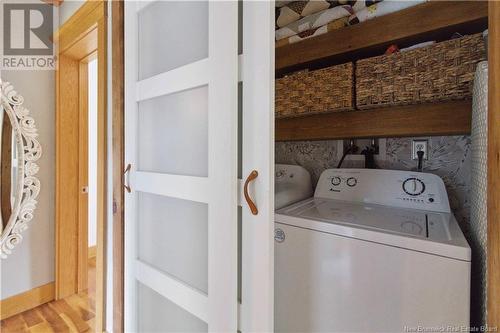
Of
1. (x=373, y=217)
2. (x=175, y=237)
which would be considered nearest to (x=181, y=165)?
(x=175, y=237)

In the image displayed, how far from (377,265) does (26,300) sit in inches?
99.9

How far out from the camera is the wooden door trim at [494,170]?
56 cm

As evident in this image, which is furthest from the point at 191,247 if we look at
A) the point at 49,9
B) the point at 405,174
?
the point at 49,9

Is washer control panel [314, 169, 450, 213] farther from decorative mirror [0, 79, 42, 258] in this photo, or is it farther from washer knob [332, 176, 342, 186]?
decorative mirror [0, 79, 42, 258]

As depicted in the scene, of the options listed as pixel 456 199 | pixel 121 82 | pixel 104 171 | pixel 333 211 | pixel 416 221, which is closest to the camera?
pixel 416 221

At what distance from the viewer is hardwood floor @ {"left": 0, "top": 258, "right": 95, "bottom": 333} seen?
1.74 m

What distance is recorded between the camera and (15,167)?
6.01 ft

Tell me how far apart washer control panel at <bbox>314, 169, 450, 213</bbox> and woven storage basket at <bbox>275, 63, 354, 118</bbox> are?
395 millimetres

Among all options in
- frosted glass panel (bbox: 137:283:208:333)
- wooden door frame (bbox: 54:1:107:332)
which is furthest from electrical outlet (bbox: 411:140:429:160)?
wooden door frame (bbox: 54:1:107:332)

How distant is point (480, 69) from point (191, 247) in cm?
120

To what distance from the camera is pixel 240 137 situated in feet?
2.84

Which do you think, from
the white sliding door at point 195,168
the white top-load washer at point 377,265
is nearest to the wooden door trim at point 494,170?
the white top-load washer at point 377,265

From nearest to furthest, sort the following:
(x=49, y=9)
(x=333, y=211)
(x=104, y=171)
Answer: (x=333, y=211) → (x=104, y=171) → (x=49, y=9)

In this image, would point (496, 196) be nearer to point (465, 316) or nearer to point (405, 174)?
point (465, 316)
